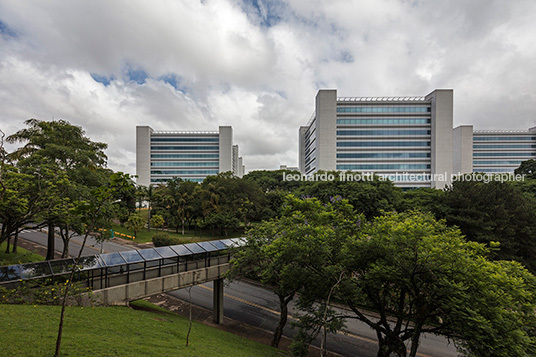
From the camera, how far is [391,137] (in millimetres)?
72562

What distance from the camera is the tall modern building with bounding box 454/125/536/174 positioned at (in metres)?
97.4

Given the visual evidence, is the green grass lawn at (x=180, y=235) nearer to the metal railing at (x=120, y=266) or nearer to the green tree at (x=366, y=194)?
the green tree at (x=366, y=194)

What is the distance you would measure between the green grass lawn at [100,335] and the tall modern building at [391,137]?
67.3 m

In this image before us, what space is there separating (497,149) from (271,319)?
420ft

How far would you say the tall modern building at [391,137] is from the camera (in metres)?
71.1

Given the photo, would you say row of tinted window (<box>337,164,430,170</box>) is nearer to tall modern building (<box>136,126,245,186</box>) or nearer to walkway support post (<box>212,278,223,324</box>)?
tall modern building (<box>136,126,245,186</box>)

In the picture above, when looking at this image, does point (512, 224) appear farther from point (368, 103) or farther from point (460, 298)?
point (368, 103)

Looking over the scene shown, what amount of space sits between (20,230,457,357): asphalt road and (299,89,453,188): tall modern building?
56725 mm

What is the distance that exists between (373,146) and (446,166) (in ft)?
71.8

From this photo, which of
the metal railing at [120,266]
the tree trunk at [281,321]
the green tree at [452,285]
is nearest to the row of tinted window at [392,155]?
the metal railing at [120,266]

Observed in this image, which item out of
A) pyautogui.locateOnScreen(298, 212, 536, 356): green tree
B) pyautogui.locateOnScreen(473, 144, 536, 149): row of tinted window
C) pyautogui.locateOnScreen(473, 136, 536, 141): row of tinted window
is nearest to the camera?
pyautogui.locateOnScreen(298, 212, 536, 356): green tree

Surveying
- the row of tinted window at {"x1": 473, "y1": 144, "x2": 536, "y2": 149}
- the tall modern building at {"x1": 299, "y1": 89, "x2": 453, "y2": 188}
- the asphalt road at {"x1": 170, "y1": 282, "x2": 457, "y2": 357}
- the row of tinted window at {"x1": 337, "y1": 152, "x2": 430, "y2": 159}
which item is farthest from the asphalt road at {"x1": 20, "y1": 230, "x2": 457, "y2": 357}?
the row of tinted window at {"x1": 473, "y1": 144, "x2": 536, "y2": 149}

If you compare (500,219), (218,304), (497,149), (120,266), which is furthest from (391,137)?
(120,266)

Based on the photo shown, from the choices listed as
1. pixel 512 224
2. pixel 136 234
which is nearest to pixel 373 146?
pixel 512 224
